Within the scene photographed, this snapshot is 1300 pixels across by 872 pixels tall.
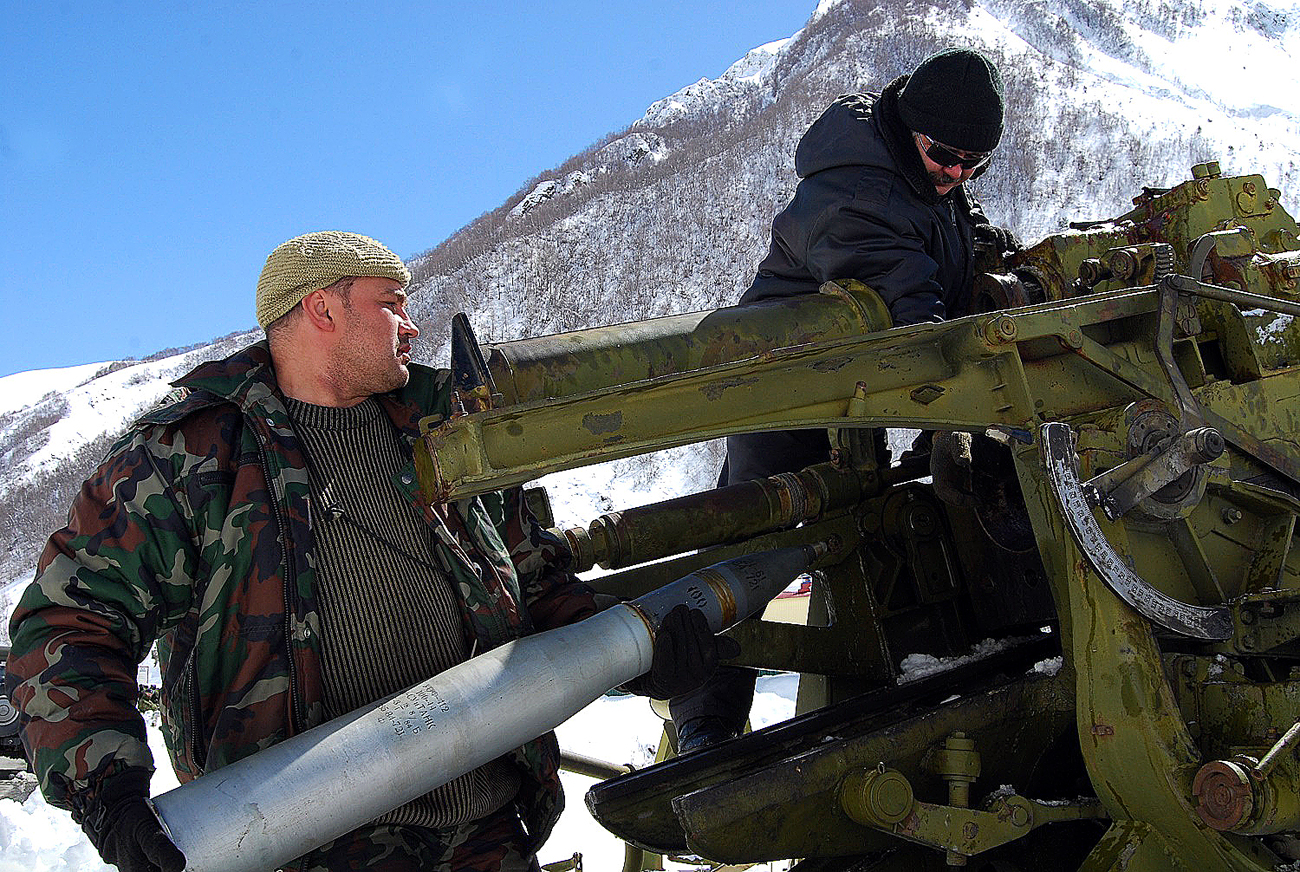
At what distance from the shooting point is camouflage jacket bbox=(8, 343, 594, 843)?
2332 mm

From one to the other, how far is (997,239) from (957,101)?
812mm

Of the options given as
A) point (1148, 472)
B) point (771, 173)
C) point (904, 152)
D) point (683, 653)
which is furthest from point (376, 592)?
point (771, 173)

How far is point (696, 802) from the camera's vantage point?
2.84 metres

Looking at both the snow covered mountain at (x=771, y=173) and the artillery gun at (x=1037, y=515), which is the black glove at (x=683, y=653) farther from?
the snow covered mountain at (x=771, y=173)

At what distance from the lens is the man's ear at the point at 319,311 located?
2854 millimetres

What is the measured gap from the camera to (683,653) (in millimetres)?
3016

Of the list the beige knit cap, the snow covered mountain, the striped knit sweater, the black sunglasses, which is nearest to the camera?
the striped knit sweater

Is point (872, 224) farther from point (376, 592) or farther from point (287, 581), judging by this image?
point (287, 581)

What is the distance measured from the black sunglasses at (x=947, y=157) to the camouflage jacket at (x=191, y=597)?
2162mm

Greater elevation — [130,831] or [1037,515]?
[130,831]

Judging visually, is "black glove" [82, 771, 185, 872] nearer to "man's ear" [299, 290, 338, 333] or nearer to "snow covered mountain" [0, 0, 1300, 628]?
"man's ear" [299, 290, 338, 333]

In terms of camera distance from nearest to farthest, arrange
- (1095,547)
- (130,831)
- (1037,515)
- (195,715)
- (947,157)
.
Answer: (130,831), (195,715), (1095,547), (1037,515), (947,157)

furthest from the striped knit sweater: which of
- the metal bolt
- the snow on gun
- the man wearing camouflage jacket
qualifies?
the metal bolt

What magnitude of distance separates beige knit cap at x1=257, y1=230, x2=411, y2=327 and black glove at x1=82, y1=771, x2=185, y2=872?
1.20 meters
